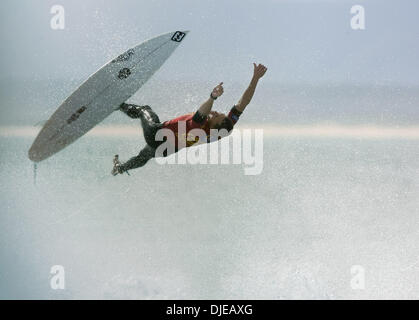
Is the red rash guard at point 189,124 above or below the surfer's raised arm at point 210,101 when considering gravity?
below

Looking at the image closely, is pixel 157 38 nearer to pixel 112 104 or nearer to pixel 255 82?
pixel 112 104

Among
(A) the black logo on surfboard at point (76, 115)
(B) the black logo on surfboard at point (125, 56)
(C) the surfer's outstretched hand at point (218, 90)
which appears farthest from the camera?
(A) the black logo on surfboard at point (76, 115)

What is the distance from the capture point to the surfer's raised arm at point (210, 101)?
5.75m

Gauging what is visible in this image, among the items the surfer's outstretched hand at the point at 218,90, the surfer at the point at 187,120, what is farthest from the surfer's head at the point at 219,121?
the surfer's outstretched hand at the point at 218,90

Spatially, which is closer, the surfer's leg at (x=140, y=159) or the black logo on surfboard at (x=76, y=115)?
the surfer's leg at (x=140, y=159)

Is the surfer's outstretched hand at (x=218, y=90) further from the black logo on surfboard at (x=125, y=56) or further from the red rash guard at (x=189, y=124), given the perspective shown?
the black logo on surfboard at (x=125, y=56)

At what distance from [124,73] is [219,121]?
1671 millimetres

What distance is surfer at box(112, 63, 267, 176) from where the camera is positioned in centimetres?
586

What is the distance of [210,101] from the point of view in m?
5.84

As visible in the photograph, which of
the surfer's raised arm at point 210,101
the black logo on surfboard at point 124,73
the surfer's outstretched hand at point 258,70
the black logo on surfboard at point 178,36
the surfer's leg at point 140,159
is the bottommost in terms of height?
the surfer's leg at point 140,159

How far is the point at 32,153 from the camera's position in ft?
23.4

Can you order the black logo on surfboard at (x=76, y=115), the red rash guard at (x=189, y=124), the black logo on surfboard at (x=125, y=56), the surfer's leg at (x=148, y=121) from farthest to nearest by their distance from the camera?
the black logo on surfboard at (x=76, y=115) < the black logo on surfboard at (x=125, y=56) < the surfer's leg at (x=148, y=121) < the red rash guard at (x=189, y=124)

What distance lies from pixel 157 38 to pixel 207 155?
3052 millimetres

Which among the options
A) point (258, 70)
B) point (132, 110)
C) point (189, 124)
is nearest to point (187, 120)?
point (189, 124)
